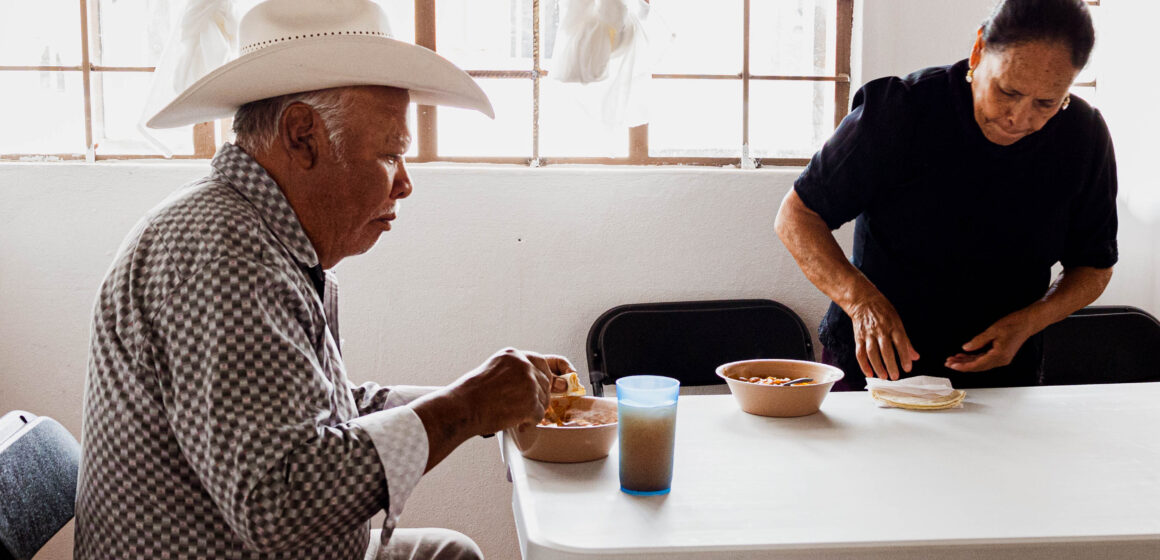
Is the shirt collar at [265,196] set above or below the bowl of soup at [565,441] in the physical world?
above

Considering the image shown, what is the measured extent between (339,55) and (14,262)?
2.03 meters

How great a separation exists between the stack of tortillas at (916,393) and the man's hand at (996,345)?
0.08 m

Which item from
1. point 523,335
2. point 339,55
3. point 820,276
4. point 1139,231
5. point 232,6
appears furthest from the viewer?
point 1139,231

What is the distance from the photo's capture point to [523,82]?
10.0 ft

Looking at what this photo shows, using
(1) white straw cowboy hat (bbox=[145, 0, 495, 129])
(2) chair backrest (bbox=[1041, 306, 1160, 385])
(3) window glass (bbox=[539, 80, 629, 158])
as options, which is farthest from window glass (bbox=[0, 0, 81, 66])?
(2) chair backrest (bbox=[1041, 306, 1160, 385])

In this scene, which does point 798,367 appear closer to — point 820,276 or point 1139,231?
point 820,276

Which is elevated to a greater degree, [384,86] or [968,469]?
[384,86]

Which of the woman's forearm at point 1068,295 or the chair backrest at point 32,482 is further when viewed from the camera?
the woman's forearm at point 1068,295

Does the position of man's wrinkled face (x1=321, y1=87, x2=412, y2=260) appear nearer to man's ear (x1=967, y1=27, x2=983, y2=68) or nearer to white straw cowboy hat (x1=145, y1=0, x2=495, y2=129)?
white straw cowboy hat (x1=145, y1=0, x2=495, y2=129)

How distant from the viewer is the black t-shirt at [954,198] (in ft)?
6.27

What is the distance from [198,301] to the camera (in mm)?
1085

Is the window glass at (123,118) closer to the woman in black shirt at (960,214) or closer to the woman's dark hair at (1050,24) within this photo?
the woman in black shirt at (960,214)

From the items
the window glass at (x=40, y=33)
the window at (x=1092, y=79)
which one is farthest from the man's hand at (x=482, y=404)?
the window at (x=1092, y=79)

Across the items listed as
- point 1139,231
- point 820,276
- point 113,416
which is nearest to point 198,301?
point 113,416
